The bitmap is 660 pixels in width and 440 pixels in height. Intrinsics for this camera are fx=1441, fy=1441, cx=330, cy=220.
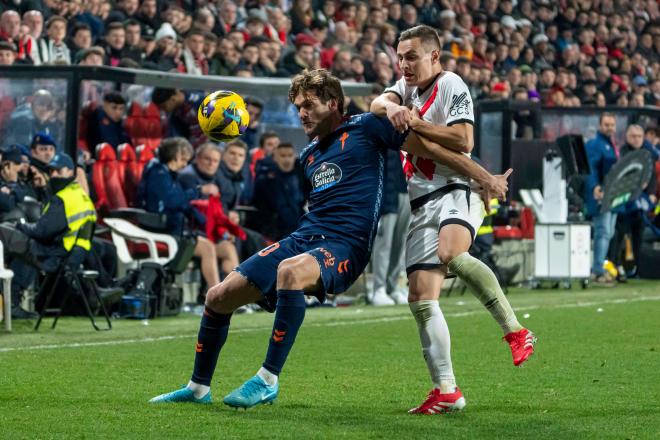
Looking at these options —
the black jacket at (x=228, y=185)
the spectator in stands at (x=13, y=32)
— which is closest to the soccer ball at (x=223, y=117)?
the black jacket at (x=228, y=185)

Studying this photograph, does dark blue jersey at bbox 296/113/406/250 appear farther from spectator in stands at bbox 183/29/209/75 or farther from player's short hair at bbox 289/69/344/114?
spectator in stands at bbox 183/29/209/75

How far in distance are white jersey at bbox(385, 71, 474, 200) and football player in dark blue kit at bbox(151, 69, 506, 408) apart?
22 cm

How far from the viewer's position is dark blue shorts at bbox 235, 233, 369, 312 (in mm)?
7242

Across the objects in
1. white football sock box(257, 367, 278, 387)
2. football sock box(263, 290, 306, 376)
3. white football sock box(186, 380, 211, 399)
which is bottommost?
white football sock box(186, 380, 211, 399)

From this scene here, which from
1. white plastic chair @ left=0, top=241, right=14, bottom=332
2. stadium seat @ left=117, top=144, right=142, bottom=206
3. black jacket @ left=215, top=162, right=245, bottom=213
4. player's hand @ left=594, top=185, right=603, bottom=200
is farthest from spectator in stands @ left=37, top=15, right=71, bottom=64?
player's hand @ left=594, top=185, right=603, bottom=200

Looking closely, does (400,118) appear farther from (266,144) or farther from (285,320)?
(266,144)

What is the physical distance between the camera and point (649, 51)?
35.7 meters

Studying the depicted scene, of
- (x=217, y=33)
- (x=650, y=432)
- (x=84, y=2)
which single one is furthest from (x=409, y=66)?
(x=217, y=33)

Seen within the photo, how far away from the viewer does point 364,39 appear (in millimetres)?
24422

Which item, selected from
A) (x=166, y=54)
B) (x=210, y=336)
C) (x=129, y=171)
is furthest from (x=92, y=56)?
(x=210, y=336)

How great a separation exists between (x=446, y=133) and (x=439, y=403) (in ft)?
4.52

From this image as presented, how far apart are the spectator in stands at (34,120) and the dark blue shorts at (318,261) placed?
8.84 m

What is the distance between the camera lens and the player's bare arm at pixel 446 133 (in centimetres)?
729

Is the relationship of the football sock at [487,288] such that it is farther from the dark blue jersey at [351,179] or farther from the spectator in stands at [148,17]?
the spectator in stands at [148,17]
